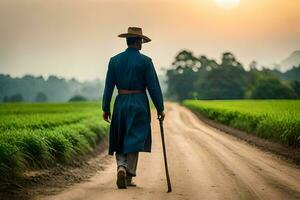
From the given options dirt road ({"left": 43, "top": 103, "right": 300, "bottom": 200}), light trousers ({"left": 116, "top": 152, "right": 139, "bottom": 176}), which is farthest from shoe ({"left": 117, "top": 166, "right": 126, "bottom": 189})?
light trousers ({"left": 116, "top": 152, "right": 139, "bottom": 176})

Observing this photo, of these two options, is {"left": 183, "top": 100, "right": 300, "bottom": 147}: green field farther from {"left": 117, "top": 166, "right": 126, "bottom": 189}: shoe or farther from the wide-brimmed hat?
{"left": 117, "top": 166, "right": 126, "bottom": 189}: shoe

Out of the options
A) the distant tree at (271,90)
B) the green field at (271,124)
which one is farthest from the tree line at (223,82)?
the green field at (271,124)

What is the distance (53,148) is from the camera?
10.1m

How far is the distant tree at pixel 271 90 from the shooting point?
82875 millimetres

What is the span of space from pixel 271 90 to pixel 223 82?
10.4 metres

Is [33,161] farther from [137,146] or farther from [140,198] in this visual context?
[140,198]

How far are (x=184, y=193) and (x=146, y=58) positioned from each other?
2152 mm

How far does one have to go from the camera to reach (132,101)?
24.9 feet

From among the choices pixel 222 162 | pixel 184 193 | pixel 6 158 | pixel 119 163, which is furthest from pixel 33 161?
pixel 222 162

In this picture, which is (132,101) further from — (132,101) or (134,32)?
(134,32)

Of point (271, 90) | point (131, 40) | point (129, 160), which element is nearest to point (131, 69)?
point (131, 40)

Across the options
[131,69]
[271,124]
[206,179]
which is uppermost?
[131,69]

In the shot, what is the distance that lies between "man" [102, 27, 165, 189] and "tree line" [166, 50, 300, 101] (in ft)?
250

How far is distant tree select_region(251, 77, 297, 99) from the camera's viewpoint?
82.9 metres
